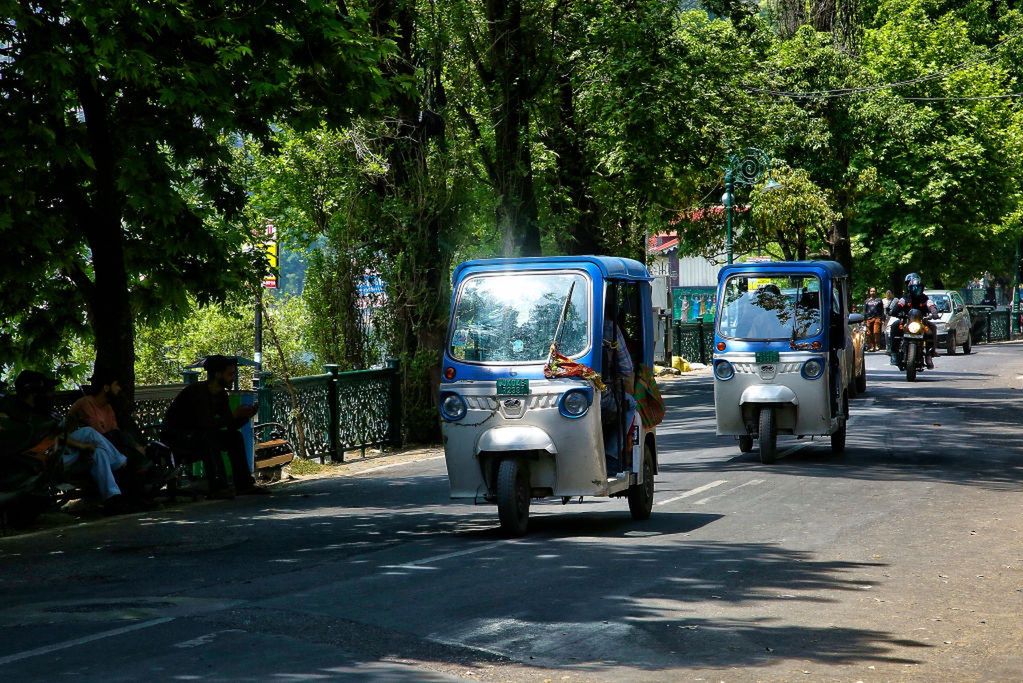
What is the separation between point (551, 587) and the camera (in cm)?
991

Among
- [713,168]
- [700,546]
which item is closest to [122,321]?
[700,546]

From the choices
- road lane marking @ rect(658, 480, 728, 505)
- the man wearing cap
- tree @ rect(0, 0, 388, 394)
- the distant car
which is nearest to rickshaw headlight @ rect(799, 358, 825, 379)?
road lane marking @ rect(658, 480, 728, 505)

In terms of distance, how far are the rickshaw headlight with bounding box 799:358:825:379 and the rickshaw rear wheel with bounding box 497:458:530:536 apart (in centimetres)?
716

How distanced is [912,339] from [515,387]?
23.7 m

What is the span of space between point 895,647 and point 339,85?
1005cm

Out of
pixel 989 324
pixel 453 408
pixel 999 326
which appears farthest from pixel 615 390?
pixel 999 326

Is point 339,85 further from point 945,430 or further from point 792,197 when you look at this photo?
point 792,197

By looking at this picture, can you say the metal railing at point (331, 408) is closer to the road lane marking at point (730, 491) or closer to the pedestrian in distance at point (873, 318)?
the road lane marking at point (730, 491)

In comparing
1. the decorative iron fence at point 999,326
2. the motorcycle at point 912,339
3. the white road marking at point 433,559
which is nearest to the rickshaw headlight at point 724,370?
the white road marking at point 433,559

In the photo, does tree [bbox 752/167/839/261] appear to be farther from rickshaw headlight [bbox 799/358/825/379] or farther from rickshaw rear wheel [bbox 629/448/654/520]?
rickshaw rear wheel [bbox 629/448/654/520]

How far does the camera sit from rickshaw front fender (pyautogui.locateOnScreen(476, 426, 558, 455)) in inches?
482

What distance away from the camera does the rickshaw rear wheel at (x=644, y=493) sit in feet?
43.5

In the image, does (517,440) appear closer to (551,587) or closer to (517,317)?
(517,317)

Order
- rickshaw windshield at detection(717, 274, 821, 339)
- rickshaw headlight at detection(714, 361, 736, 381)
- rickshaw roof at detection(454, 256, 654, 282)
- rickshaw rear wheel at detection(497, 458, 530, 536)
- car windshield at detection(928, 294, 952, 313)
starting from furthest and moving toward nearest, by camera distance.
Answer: car windshield at detection(928, 294, 952, 313)
rickshaw windshield at detection(717, 274, 821, 339)
rickshaw headlight at detection(714, 361, 736, 381)
rickshaw roof at detection(454, 256, 654, 282)
rickshaw rear wheel at detection(497, 458, 530, 536)
